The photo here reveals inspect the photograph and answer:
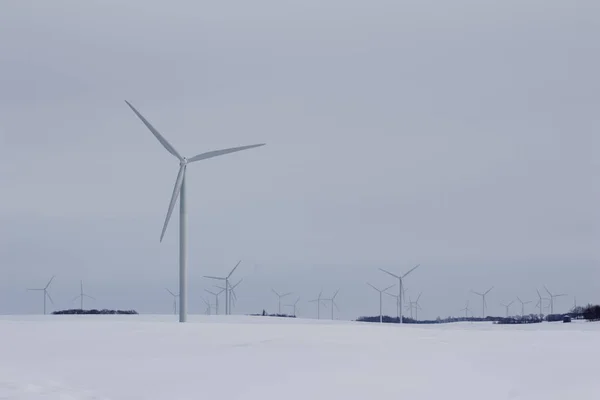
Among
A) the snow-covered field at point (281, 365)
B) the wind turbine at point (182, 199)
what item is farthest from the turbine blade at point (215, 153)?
the snow-covered field at point (281, 365)

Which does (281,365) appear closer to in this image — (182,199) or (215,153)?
(182,199)

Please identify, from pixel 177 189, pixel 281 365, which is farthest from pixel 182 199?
pixel 281 365

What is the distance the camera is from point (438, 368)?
23.2m

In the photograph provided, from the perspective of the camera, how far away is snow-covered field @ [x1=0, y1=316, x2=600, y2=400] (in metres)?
20.0

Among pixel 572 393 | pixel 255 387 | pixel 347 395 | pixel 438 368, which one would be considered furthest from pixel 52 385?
pixel 572 393

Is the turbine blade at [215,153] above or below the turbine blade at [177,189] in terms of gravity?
above

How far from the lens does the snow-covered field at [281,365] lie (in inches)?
786

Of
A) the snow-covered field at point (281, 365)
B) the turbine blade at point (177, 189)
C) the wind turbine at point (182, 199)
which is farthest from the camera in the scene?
the turbine blade at point (177, 189)

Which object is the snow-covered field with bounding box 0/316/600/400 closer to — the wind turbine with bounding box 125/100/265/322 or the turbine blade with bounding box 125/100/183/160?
the wind turbine with bounding box 125/100/265/322

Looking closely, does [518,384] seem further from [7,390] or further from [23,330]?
[23,330]

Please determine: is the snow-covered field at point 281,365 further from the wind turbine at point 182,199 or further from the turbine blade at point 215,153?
the turbine blade at point 215,153

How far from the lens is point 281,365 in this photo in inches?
909

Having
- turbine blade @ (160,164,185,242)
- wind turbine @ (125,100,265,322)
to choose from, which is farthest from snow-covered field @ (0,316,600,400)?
turbine blade @ (160,164,185,242)

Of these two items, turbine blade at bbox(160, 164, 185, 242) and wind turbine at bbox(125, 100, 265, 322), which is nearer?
wind turbine at bbox(125, 100, 265, 322)
